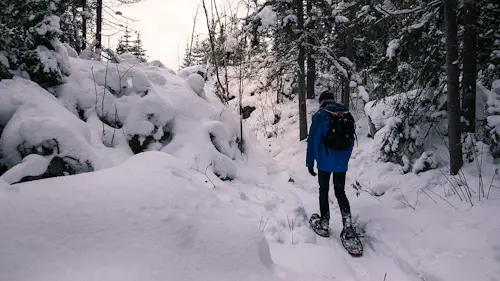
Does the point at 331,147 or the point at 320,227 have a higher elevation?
the point at 331,147

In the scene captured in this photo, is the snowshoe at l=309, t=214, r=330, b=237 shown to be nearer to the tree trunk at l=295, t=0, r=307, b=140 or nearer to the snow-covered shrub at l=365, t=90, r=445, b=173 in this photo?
the snow-covered shrub at l=365, t=90, r=445, b=173

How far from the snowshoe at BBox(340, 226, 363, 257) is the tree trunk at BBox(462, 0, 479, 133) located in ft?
12.0

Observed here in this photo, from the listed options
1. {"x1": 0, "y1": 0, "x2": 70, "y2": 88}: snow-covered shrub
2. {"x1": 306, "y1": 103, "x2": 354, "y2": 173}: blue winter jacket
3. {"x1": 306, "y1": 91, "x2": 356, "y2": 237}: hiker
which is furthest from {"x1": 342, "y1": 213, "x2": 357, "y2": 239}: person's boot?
{"x1": 0, "y1": 0, "x2": 70, "y2": 88}: snow-covered shrub

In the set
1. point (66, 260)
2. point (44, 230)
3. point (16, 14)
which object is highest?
point (16, 14)

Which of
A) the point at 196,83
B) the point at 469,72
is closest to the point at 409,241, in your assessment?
the point at 469,72

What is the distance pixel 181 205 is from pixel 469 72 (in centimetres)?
595

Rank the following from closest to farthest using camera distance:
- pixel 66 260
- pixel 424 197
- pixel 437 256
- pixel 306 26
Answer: pixel 66 260 → pixel 437 256 → pixel 424 197 → pixel 306 26

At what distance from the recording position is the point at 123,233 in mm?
2205

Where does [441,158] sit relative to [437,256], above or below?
above

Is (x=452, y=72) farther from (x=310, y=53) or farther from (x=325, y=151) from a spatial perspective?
(x=310, y=53)

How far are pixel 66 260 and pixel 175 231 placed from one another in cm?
75

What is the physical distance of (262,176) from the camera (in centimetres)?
732

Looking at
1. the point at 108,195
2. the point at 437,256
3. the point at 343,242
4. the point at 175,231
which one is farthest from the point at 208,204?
the point at 437,256

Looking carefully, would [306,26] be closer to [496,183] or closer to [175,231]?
[496,183]
